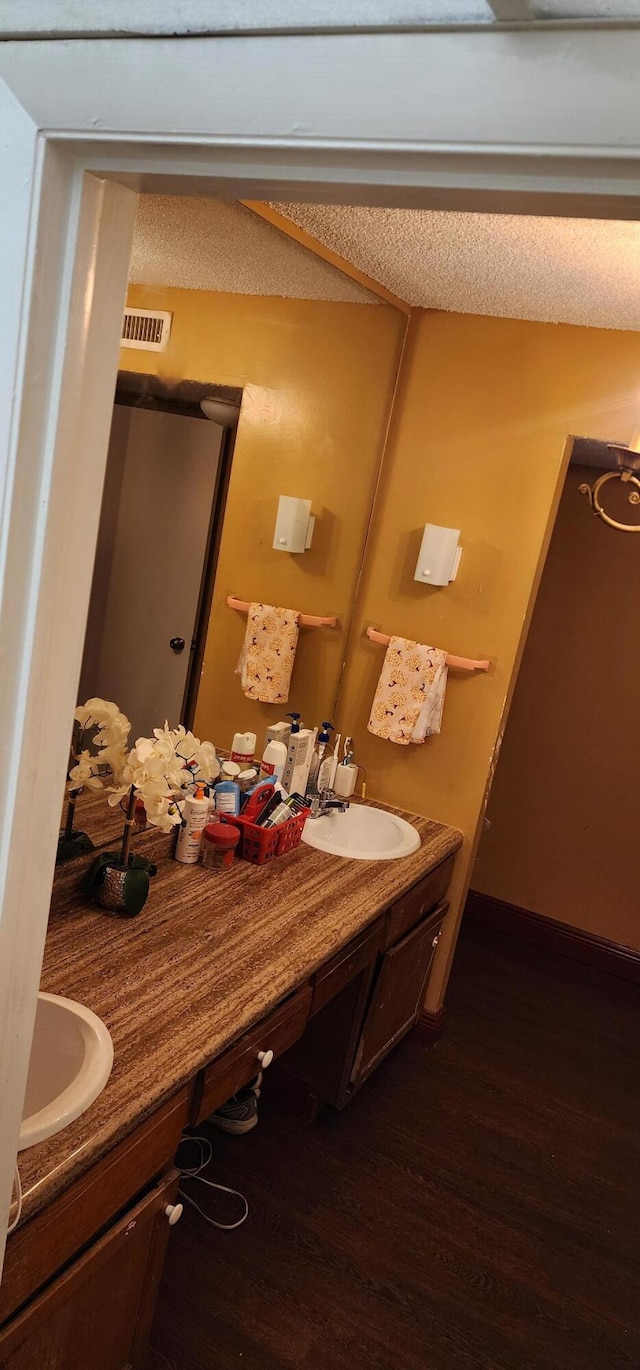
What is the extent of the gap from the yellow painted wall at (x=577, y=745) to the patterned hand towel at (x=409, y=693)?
3.78ft

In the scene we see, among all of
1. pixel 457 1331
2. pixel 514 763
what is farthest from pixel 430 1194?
pixel 514 763

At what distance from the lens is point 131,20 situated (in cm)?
60

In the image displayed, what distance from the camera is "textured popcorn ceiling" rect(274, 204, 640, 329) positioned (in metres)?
1.82

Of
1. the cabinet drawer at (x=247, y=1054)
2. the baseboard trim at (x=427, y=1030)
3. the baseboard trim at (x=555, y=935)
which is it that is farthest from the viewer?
the baseboard trim at (x=555, y=935)

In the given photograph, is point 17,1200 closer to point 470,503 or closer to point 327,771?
point 327,771

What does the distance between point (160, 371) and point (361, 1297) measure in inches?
80.1

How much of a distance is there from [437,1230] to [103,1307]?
1.12 meters

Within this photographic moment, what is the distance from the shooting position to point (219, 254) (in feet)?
6.51

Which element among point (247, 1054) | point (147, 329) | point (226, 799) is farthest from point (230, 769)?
point (147, 329)

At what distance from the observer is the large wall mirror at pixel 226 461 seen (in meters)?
1.82

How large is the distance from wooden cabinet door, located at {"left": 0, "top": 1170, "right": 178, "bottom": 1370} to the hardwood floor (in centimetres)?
37

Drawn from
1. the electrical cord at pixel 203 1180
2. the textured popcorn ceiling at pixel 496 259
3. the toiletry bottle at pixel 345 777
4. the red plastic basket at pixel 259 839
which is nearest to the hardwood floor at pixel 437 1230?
the electrical cord at pixel 203 1180

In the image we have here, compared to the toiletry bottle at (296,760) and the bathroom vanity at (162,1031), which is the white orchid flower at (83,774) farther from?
the toiletry bottle at (296,760)

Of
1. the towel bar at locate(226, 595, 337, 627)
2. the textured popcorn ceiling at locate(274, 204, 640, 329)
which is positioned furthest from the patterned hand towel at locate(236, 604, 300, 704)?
the textured popcorn ceiling at locate(274, 204, 640, 329)
